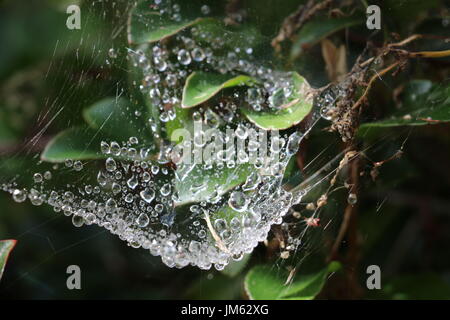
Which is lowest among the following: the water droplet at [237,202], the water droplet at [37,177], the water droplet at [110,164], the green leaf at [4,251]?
the green leaf at [4,251]

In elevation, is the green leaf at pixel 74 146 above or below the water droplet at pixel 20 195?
above

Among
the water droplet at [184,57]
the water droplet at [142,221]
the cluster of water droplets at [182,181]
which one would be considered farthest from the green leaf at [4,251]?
the water droplet at [184,57]

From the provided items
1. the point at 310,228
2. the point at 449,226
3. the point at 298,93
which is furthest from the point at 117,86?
the point at 449,226

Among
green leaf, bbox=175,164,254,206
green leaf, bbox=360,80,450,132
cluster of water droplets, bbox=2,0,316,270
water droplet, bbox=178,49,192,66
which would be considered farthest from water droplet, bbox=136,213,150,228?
green leaf, bbox=360,80,450,132

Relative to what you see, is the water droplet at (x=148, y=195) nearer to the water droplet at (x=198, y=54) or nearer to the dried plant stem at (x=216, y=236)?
the dried plant stem at (x=216, y=236)

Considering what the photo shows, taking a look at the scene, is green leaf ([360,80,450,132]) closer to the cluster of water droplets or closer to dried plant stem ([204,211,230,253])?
the cluster of water droplets

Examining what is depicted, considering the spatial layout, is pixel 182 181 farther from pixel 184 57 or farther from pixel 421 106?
pixel 421 106

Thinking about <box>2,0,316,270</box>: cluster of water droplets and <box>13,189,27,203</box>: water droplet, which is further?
<box>13,189,27,203</box>: water droplet
